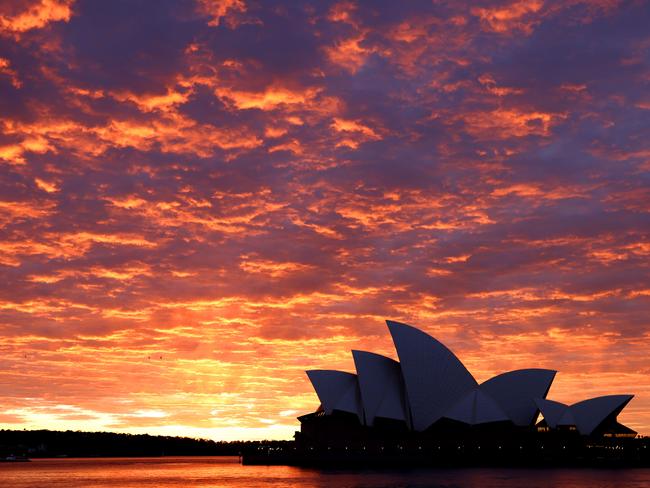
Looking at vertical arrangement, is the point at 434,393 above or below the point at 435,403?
above

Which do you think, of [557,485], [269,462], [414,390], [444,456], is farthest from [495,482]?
[269,462]

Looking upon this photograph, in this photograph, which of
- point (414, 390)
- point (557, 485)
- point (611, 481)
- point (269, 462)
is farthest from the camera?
point (269, 462)

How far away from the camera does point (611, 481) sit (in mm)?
81188

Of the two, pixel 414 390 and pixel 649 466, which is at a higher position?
pixel 414 390

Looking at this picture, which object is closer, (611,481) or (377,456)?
(611,481)

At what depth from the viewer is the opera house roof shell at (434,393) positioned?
108m

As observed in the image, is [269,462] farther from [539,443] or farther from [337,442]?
[539,443]

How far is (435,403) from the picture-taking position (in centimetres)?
10931

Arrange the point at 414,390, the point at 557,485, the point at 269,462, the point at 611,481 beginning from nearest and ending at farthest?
the point at 557,485, the point at 611,481, the point at 414,390, the point at 269,462

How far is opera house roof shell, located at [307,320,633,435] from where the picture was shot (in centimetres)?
10750

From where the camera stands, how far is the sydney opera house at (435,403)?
108000 mm

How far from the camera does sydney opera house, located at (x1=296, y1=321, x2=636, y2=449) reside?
108 metres

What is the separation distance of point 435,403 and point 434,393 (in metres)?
1.64

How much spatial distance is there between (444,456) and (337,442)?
1633 centimetres
